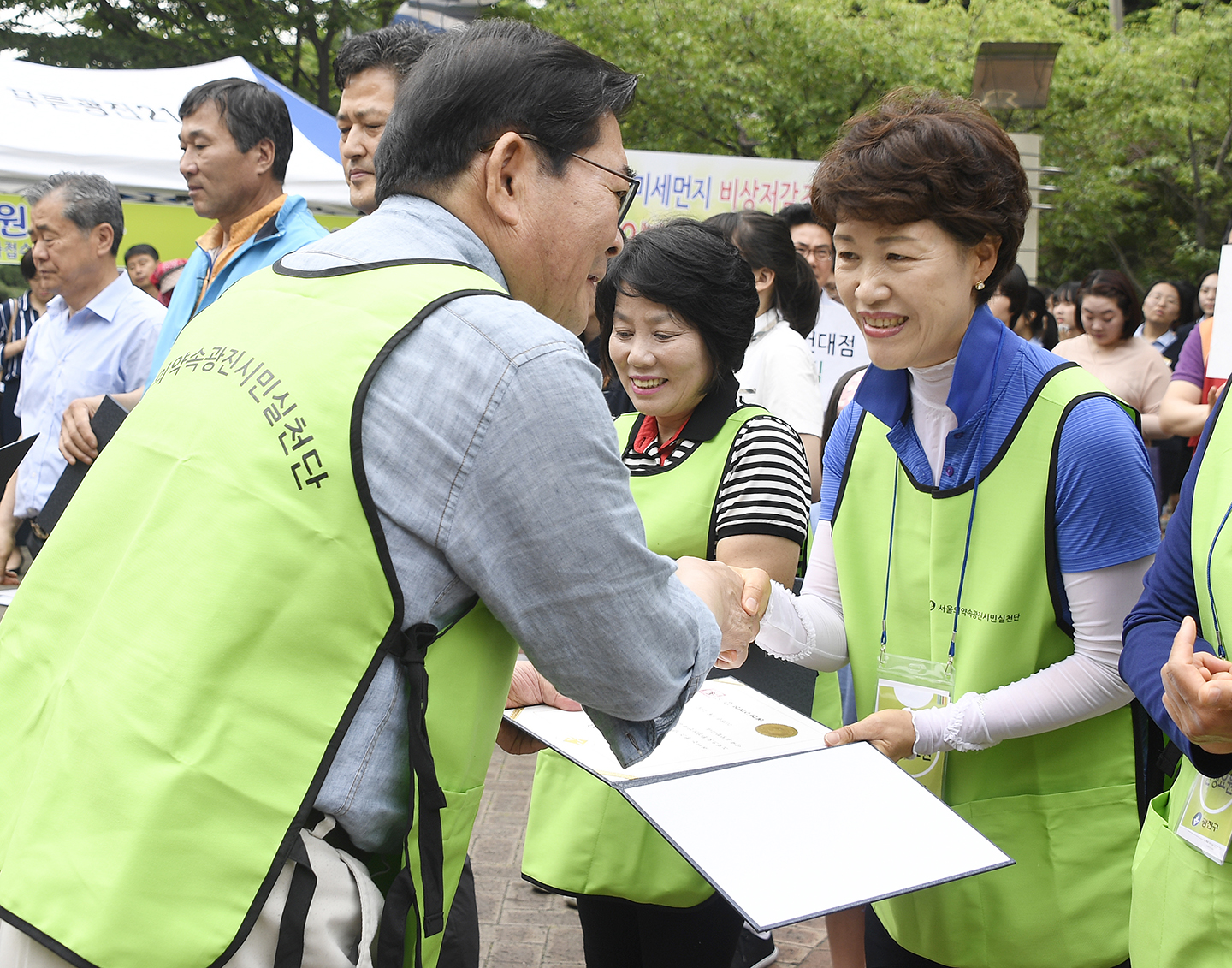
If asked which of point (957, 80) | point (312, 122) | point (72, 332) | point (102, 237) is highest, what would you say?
point (957, 80)

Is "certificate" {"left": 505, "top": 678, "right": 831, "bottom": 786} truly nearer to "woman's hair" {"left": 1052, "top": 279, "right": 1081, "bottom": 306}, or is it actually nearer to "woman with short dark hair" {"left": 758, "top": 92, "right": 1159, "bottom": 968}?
"woman with short dark hair" {"left": 758, "top": 92, "right": 1159, "bottom": 968}

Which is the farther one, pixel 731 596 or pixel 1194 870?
pixel 731 596

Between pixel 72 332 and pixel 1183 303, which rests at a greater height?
pixel 72 332

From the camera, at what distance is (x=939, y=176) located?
6.23ft

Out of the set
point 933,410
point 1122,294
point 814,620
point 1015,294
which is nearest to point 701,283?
point 933,410

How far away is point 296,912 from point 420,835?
0.15m

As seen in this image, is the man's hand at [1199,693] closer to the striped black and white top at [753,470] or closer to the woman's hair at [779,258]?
the striped black and white top at [753,470]

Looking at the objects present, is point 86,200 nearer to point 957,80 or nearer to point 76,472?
point 76,472

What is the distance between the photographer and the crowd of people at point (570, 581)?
44.0 inches

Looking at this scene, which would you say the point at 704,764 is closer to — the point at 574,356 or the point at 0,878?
the point at 574,356

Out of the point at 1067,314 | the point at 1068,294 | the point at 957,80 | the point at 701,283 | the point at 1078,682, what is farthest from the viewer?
the point at 957,80

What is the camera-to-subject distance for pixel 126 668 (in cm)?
112

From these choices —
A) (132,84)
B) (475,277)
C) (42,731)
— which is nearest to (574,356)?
(475,277)

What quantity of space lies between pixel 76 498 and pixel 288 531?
0.33 metres
